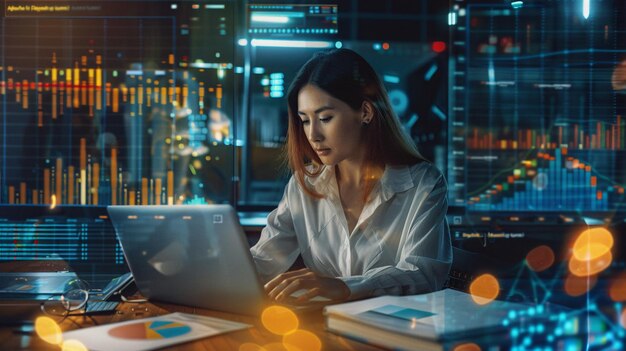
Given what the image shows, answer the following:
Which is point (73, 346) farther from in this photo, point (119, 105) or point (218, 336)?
point (119, 105)

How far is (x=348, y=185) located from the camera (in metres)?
2.11

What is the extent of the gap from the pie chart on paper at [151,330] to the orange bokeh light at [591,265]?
251cm

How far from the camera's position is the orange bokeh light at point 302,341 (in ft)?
3.42

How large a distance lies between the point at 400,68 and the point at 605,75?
4.10 ft

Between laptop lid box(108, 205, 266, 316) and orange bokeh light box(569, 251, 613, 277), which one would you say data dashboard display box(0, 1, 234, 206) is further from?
orange bokeh light box(569, 251, 613, 277)

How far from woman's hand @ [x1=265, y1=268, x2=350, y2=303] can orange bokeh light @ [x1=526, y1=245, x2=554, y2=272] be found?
1.89m

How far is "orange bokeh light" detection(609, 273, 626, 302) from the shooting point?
323 centimetres

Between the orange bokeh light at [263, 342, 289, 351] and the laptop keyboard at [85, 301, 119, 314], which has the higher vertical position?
the orange bokeh light at [263, 342, 289, 351]

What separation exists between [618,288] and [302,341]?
104 inches

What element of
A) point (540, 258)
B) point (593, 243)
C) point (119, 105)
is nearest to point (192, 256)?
point (119, 105)

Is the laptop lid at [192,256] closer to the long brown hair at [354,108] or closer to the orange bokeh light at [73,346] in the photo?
the orange bokeh light at [73,346]

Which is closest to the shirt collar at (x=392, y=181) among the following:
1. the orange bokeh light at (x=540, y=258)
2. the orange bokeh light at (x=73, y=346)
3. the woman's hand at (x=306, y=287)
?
the woman's hand at (x=306, y=287)

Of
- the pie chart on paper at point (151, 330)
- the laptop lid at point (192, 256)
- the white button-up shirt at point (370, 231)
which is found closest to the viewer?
the pie chart on paper at point (151, 330)

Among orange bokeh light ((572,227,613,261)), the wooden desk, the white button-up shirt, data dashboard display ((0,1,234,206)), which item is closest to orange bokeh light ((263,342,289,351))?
the wooden desk
